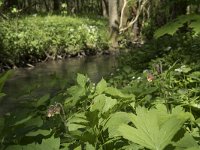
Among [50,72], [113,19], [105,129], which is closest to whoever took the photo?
[105,129]

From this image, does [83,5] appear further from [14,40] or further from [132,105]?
[132,105]

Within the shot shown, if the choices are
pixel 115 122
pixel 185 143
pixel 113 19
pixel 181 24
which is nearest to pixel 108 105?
pixel 115 122

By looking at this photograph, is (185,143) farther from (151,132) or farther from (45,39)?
(45,39)

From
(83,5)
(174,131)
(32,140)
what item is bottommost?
(83,5)

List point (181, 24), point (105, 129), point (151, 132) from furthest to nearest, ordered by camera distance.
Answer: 1. point (181, 24)
2. point (105, 129)
3. point (151, 132)

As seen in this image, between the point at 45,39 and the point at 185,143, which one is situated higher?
the point at 185,143

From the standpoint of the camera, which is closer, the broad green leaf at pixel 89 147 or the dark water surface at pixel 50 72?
the broad green leaf at pixel 89 147

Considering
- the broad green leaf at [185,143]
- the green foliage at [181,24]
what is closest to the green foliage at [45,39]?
the green foliage at [181,24]

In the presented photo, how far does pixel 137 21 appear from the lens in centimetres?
1794

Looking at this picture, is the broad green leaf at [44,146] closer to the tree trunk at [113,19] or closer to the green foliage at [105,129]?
the green foliage at [105,129]

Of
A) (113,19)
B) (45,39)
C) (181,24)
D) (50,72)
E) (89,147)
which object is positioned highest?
(181,24)

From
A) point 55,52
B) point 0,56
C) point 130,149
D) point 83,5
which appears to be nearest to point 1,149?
point 130,149

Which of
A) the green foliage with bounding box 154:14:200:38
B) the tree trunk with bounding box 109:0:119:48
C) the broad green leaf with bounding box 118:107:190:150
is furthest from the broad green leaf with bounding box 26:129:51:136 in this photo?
the tree trunk with bounding box 109:0:119:48

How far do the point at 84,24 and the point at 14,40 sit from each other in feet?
13.3
